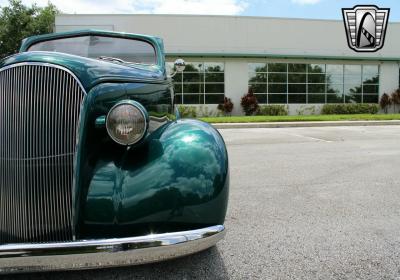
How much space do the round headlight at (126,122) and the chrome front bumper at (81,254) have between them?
600 mm

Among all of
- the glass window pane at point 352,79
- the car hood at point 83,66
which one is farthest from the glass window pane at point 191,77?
the car hood at point 83,66

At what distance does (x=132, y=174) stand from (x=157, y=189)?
A: 17 centimetres

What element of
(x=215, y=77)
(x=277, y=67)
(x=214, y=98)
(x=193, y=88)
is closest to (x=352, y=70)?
(x=277, y=67)

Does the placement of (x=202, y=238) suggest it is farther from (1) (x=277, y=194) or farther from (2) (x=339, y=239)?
(1) (x=277, y=194)

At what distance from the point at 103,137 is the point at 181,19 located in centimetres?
2073

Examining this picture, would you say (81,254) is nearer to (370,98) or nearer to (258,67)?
(258,67)

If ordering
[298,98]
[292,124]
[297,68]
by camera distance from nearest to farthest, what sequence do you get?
[292,124] < [297,68] < [298,98]

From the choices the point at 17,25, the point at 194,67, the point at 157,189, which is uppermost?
the point at 17,25

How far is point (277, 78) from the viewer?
2345 cm

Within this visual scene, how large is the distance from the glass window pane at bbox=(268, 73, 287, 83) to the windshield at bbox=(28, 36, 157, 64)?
1967cm

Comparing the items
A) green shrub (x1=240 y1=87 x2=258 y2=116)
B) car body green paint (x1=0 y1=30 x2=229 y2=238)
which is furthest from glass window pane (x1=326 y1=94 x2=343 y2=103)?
car body green paint (x1=0 y1=30 x2=229 y2=238)

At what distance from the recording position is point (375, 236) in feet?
10.8

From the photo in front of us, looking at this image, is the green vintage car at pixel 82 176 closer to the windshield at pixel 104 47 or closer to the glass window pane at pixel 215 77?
the windshield at pixel 104 47

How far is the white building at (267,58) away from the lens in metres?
22.0
